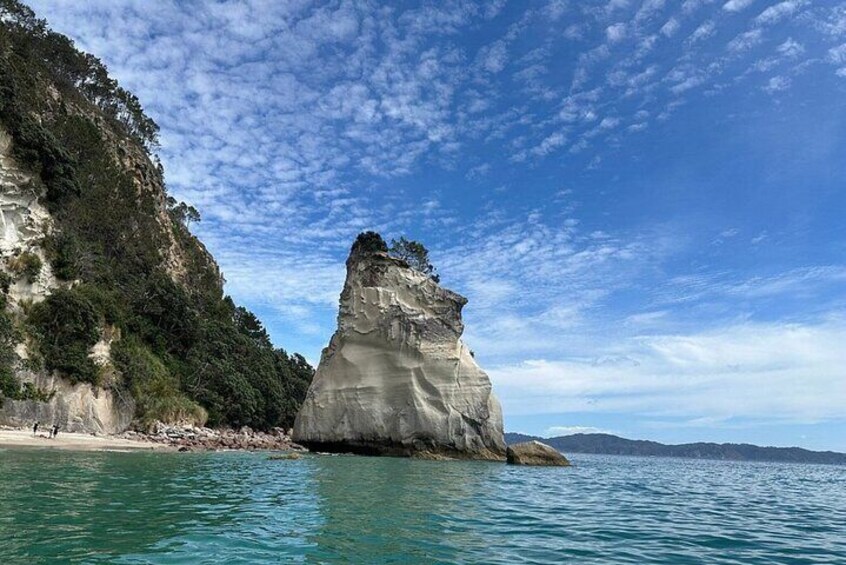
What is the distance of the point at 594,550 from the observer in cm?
959

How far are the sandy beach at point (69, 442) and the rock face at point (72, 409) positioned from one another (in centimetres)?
136

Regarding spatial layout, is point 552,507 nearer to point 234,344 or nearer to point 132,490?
point 132,490

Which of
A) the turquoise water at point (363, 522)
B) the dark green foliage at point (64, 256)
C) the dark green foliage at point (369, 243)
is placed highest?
the dark green foliage at point (369, 243)

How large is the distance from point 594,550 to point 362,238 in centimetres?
3918

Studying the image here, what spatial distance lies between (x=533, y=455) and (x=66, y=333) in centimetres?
3000

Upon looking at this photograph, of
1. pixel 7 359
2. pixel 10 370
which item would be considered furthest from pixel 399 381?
pixel 7 359

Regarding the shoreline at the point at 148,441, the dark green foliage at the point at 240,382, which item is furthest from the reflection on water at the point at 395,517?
the dark green foliage at the point at 240,382

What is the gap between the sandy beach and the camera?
26438 millimetres

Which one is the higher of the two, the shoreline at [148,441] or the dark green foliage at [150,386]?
the dark green foliage at [150,386]

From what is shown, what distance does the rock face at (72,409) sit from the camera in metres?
31.7

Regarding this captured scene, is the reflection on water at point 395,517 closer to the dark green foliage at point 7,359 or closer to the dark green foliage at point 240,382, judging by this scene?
the dark green foliage at point 7,359

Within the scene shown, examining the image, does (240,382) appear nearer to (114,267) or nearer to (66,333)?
(114,267)

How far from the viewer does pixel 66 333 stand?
36.2 m

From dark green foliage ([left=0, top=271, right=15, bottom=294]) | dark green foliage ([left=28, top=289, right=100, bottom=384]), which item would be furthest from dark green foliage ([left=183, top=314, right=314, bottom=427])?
dark green foliage ([left=0, top=271, right=15, bottom=294])
